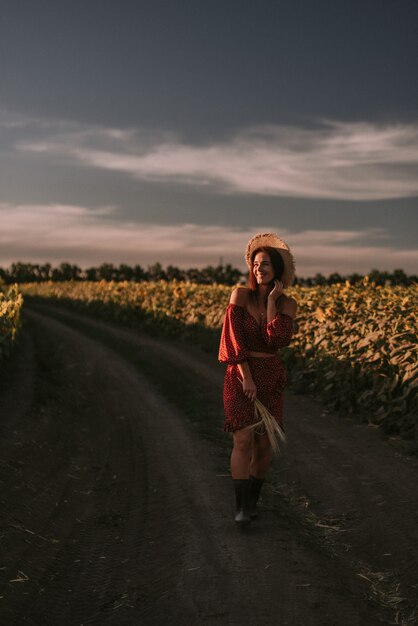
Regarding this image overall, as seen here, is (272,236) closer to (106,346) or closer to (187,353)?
(187,353)

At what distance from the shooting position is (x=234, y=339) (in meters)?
5.93

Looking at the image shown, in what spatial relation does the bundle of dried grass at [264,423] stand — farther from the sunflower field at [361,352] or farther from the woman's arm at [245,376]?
the sunflower field at [361,352]

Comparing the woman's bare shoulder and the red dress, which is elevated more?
the woman's bare shoulder

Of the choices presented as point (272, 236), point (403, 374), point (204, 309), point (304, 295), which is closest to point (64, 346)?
point (204, 309)

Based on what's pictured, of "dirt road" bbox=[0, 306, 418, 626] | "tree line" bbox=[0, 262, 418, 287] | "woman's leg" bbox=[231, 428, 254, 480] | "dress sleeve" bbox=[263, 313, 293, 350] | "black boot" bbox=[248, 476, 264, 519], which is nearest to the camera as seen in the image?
"dirt road" bbox=[0, 306, 418, 626]

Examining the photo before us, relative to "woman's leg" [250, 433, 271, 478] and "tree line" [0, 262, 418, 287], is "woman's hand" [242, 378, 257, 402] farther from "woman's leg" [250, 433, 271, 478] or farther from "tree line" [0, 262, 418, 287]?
"tree line" [0, 262, 418, 287]

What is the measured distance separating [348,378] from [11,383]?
6.45 metres

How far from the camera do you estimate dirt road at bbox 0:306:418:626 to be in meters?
4.75

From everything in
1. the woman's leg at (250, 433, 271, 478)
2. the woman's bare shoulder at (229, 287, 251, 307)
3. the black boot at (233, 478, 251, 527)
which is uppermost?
the woman's bare shoulder at (229, 287, 251, 307)

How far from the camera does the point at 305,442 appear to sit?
32.1 ft

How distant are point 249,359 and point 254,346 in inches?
5.2

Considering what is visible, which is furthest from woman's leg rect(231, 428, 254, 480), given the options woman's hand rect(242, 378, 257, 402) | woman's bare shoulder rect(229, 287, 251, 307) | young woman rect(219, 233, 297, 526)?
woman's bare shoulder rect(229, 287, 251, 307)

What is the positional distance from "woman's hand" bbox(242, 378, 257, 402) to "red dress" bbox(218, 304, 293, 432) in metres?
0.11

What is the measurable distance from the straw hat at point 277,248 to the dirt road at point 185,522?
240 cm
